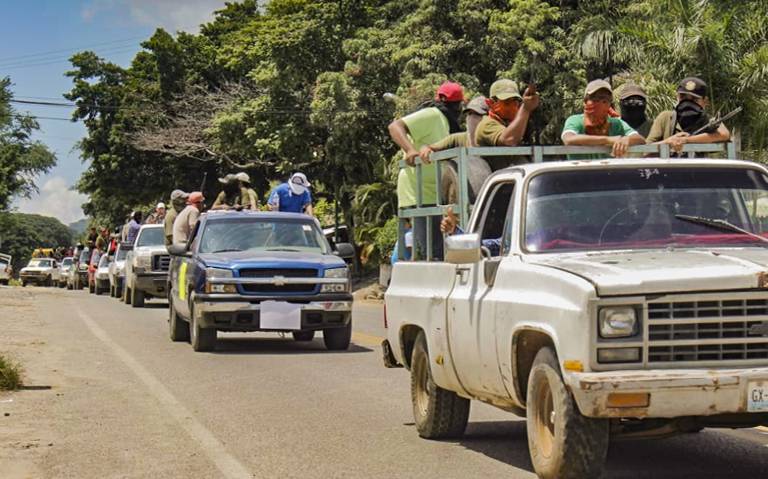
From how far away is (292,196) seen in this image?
65.9ft

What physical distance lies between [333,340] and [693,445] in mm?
8253

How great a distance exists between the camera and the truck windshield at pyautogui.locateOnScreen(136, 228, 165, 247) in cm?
2969

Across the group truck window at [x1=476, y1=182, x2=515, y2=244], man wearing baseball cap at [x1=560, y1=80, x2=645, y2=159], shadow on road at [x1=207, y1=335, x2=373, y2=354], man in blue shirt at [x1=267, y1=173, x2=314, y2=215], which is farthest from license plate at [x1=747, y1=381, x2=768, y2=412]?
man in blue shirt at [x1=267, y1=173, x2=314, y2=215]

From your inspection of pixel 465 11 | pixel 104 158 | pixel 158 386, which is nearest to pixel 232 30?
pixel 104 158

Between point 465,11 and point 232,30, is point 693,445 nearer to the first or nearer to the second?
point 465,11

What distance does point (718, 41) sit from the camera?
2675 centimetres

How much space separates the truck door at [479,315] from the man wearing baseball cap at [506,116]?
826 mm

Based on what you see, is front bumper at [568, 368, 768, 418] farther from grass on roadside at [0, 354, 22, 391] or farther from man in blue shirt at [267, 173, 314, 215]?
man in blue shirt at [267, 173, 314, 215]

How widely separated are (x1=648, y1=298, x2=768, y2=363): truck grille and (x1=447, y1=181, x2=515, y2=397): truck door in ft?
4.19

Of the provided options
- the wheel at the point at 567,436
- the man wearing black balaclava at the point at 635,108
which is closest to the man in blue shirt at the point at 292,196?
the man wearing black balaclava at the point at 635,108

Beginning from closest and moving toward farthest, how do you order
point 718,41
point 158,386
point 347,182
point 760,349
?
point 760,349 → point 158,386 → point 718,41 → point 347,182

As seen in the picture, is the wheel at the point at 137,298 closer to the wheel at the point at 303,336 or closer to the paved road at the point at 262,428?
the wheel at the point at 303,336

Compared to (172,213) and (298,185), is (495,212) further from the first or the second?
(172,213)

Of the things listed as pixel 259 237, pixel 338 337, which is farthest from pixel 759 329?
pixel 259 237
